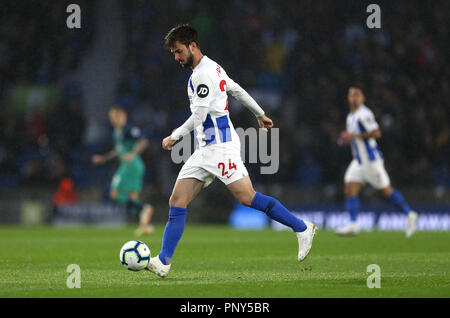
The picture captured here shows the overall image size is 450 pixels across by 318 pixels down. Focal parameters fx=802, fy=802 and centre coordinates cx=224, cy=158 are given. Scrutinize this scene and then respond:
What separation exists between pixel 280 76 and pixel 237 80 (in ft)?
4.37

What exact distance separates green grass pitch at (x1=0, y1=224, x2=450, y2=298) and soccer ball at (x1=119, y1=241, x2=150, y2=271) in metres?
0.14

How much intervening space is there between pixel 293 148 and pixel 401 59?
4.22m

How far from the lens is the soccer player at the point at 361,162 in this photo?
14133 mm

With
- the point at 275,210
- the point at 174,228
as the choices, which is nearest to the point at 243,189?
the point at 275,210

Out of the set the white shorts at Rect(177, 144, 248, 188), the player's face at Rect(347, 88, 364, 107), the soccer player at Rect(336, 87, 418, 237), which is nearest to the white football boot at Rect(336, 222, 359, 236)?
the soccer player at Rect(336, 87, 418, 237)

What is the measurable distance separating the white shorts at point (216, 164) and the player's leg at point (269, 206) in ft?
0.31

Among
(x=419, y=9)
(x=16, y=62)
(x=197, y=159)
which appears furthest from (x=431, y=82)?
(x=197, y=159)

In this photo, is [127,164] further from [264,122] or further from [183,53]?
[183,53]

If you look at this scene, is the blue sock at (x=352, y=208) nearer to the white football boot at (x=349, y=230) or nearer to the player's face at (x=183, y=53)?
the white football boot at (x=349, y=230)

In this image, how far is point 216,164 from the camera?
24.7ft

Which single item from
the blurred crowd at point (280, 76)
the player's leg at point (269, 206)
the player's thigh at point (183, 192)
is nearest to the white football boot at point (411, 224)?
the blurred crowd at point (280, 76)

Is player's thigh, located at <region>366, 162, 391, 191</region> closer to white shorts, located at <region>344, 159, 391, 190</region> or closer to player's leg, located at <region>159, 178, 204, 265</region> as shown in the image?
white shorts, located at <region>344, 159, 391, 190</region>

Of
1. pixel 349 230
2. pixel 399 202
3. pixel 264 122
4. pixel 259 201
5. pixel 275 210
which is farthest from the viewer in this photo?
pixel 399 202
